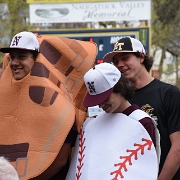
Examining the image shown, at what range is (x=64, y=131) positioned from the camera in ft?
12.1

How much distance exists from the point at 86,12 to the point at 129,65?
1068 cm

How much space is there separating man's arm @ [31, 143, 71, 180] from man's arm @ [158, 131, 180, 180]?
0.72 metres

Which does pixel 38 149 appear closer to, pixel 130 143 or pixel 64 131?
pixel 64 131

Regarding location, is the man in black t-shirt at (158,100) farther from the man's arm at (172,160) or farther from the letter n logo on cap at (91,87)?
the letter n logo on cap at (91,87)

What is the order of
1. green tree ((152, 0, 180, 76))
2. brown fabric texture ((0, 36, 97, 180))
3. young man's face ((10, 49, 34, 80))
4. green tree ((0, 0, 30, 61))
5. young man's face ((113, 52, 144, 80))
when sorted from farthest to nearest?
green tree ((152, 0, 180, 76)) < green tree ((0, 0, 30, 61)) < young man's face ((113, 52, 144, 80)) < young man's face ((10, 49, 34, 80)) < brown fabric texture ((0, 36, 97, 180))

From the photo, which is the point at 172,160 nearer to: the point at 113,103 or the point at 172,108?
the point at 172,108

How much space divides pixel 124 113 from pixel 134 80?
0.70 metres

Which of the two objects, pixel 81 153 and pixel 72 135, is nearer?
pixel 81 153

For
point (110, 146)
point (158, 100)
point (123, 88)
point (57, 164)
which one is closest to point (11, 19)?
point (158, 100)

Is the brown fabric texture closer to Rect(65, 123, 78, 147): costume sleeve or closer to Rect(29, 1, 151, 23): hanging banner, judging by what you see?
Rect(65, 123, 78, 147): costume sleeve

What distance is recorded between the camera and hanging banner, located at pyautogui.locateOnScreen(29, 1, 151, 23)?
14328mm

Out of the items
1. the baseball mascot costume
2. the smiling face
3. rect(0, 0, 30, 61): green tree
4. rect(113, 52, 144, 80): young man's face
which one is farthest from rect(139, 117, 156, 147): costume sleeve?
rect(0, 0, 30, 61): green tree

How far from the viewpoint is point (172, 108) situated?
4051 mm

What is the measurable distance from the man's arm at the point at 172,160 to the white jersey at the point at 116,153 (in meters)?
0.61
